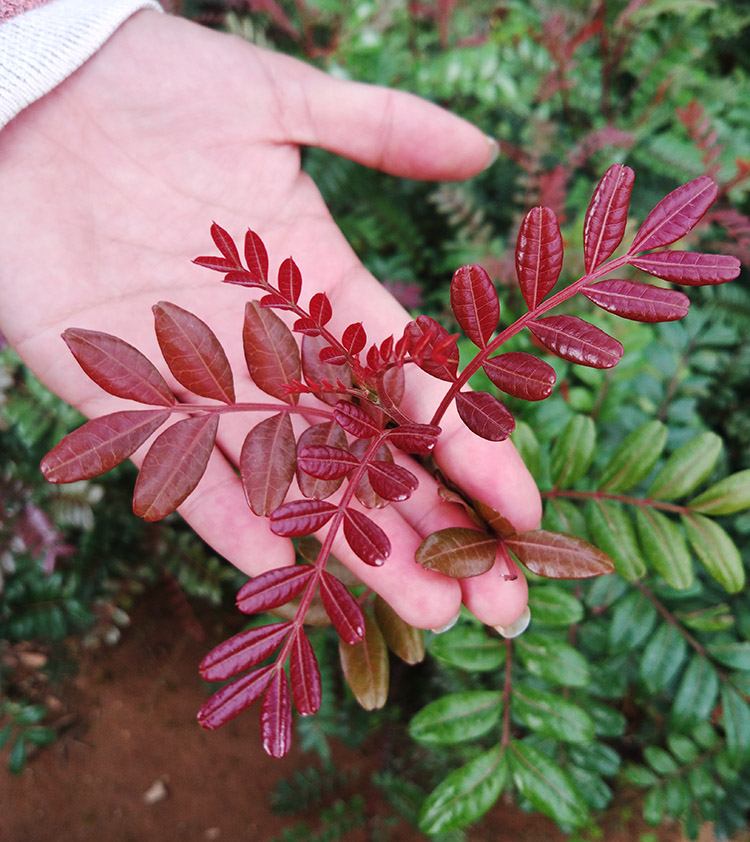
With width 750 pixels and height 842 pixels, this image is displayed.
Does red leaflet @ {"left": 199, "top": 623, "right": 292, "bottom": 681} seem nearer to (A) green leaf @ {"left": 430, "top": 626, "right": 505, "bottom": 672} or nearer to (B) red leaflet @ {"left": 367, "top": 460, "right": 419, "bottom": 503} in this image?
(B) red leaflet @ {"left": 367, "top": 460, "right": 419, "bottom": 503}

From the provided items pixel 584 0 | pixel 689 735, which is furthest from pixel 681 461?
pixel 584 0

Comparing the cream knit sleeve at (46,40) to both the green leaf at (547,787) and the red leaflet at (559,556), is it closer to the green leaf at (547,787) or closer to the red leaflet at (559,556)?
the red leaflet at (559,556)

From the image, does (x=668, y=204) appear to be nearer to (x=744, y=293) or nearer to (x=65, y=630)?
(x=744, y=293)

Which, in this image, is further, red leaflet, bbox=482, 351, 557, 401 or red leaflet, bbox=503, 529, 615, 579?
red leaflet, bbox=503, 529, 615, 579

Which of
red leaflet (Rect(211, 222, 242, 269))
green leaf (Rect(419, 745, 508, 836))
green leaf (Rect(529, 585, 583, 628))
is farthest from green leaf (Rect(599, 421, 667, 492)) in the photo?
red leaflet (Rect(211, 222, 242, 269))

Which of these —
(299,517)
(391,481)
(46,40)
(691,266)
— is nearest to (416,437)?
(391,481)

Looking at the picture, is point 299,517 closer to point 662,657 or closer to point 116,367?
point 116,367

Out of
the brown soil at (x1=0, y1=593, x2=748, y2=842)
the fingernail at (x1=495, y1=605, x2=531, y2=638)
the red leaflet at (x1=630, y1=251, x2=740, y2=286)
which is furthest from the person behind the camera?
the brown soil at (x1=0, y1=593, x2=748, y2=842)
